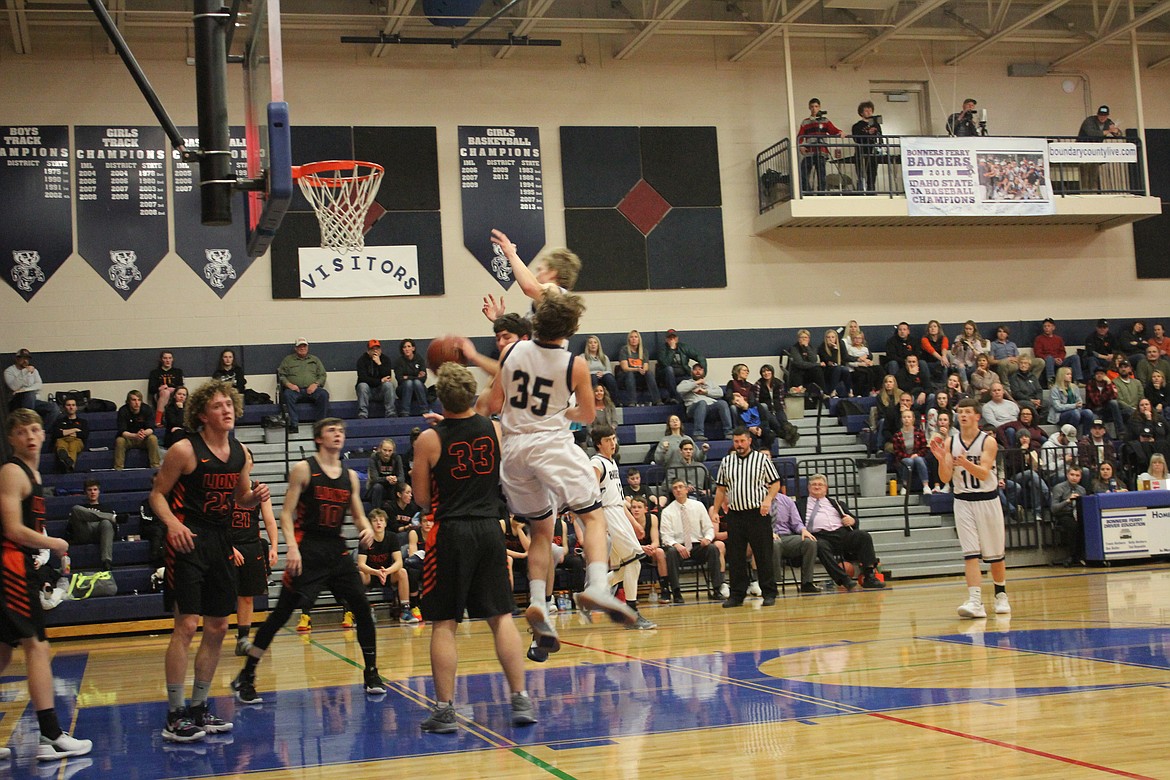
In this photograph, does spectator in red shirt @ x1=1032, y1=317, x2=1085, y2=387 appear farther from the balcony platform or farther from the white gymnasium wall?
the balcony platform

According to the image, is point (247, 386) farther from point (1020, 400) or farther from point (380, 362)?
point (1020, 400)

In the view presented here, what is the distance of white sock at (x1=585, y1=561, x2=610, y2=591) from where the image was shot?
5.68 metres

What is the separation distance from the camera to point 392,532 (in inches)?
514

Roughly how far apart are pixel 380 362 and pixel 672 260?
5198 millimetres

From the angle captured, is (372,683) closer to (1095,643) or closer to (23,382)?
(1095,643)

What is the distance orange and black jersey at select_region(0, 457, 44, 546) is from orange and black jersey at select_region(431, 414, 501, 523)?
6.11ft

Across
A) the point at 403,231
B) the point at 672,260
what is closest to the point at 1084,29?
the point at 672,260

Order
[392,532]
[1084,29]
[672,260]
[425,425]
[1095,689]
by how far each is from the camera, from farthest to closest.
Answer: [1084,29]
[672,260]
[425,425]
[392,532]
[1095,689]

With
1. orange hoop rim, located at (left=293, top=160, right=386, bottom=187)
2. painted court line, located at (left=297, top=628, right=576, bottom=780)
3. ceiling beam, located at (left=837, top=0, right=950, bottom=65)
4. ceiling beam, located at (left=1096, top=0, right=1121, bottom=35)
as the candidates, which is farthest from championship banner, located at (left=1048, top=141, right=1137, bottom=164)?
painted court line, located at (left=297, top=628, right=576, bottom=780)

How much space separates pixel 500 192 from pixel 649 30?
11.4 ft

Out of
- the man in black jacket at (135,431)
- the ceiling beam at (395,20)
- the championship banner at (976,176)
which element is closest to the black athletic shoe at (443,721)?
the man in black jacket at (135,431)

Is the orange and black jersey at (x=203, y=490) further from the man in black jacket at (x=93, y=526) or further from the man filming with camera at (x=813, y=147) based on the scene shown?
the man filming with camera at (x=813, y=147)

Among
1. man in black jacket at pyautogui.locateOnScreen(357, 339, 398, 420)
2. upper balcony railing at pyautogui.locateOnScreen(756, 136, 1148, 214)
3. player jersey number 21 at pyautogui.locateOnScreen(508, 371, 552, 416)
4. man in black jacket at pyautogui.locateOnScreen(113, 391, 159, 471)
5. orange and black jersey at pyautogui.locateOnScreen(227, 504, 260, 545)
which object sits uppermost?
upper balcony railing at pyautogui.locateOnScreen(756, 136, 1148, 214)

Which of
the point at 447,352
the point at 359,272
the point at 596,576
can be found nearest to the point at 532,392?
the point at 447,352
